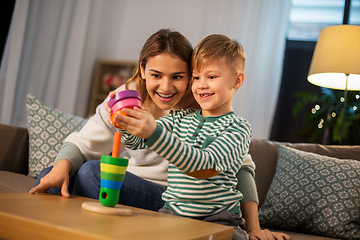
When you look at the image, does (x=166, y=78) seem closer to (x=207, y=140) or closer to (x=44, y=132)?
(x=207, y=140)

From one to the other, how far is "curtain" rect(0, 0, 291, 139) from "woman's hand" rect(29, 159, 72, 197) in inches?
99.4

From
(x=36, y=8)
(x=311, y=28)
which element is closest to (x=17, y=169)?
(x=36, y=8)

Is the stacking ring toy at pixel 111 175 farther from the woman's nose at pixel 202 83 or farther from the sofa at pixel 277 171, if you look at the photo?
the sofa at pixel 277 171

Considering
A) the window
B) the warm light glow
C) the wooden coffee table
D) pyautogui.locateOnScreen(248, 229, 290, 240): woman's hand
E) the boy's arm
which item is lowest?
pyautogui.locateOnScreen(248, 229, 290, 240): woman's hand

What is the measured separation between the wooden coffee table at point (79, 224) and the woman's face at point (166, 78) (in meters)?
0.49

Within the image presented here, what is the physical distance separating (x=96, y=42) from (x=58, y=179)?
3.60 metres

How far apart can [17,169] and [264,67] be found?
9.02 ft

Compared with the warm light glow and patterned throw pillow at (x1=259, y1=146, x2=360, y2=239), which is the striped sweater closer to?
patterned throw pillow at (x1=259, y1=146, x2=360, y2=239)

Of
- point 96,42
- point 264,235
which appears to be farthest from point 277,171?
point 96,42

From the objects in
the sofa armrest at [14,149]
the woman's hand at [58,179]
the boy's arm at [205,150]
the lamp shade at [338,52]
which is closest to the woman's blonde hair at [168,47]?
the boy's arm at [205,150]

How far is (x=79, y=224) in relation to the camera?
0.63 m

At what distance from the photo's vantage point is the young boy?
2.58 feet

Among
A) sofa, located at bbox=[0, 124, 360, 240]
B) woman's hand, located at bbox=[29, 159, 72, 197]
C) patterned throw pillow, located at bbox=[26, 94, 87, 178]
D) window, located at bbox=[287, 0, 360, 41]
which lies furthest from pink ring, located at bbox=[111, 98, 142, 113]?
window, located at bbox=[287, 0, 360, 41]

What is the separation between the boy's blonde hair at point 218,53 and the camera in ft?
3.48
